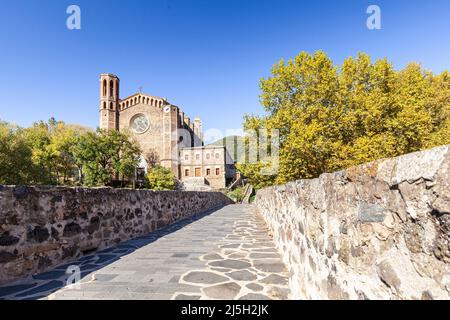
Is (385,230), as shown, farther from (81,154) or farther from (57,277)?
(81,154)

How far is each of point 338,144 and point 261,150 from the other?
14.8 ft

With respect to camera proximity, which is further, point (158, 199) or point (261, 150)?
point (261, 150)

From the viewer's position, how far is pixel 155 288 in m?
3.09

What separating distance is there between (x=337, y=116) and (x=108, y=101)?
44.7m

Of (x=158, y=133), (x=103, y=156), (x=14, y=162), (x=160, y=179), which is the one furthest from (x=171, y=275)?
(x=158, y=133)

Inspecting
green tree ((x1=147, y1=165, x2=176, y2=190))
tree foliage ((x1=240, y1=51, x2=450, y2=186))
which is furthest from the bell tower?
tree foliage ((x1=240, y1=51, x2=450, y2=186))

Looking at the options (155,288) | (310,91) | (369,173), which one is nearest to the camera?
(369,173)

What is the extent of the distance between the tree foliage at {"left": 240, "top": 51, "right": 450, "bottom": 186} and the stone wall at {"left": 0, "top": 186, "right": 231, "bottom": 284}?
9695 mm

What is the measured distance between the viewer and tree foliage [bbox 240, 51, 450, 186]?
1331cm

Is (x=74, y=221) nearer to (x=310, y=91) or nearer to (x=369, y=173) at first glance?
(x=369, y=173)

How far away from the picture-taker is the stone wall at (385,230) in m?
0.92

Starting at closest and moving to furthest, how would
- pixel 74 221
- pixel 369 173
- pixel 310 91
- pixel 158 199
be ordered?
pixel 369 173, pixel 74 221, pixel 158 199, pixel 310 91

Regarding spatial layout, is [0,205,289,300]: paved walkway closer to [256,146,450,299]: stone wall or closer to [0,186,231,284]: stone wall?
[0,186,231,284]: stone wall
